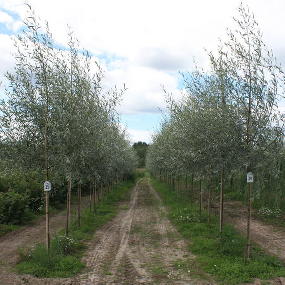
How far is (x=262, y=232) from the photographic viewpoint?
1767 centimetres

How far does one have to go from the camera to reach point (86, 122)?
537 inches

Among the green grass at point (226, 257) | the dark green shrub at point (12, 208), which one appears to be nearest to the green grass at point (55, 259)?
the green grass at point (226, 257)

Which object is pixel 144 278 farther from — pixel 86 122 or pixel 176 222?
pixel 176 222

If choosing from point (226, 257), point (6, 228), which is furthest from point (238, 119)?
point (6, 228)

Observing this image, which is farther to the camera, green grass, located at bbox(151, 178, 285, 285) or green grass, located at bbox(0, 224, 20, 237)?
green grass, located at bbox(0, 224, 20, 237)

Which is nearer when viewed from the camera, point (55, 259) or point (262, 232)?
point (55, 259)

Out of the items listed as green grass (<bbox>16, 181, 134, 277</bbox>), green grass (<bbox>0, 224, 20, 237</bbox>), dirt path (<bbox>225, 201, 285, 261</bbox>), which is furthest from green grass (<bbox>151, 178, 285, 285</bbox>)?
green grass (<bbox>0, 224, 20, 237</bbox>)

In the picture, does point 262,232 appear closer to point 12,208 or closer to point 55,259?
point 55,259

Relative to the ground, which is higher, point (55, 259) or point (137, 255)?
point (55, 259)

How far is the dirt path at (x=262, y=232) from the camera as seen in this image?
1445 centimetres

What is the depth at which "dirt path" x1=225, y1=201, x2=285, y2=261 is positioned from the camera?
47.4 feet

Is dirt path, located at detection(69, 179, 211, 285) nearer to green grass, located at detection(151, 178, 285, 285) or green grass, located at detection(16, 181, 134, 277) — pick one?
green grass, located at detection(16, 181, 134, 277)

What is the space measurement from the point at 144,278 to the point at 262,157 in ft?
16.3

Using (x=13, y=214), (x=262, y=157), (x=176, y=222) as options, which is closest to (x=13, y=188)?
(x=13, y=214)
